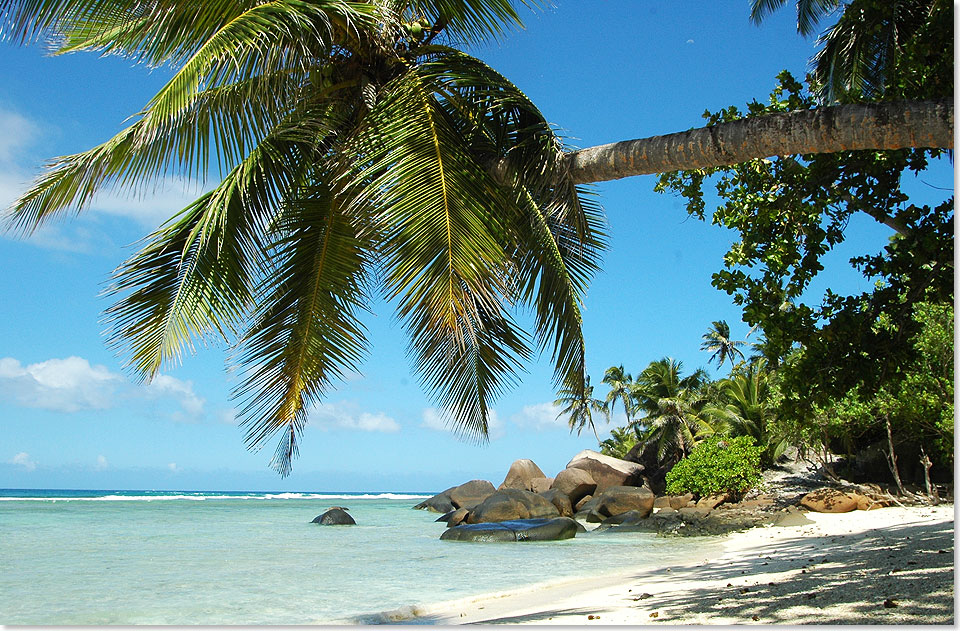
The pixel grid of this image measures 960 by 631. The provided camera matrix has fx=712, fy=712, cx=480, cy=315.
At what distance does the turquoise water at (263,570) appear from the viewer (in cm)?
799

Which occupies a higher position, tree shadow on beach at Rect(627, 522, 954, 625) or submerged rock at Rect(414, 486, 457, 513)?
tree shadow on beach at Rect(627, 522, 954, 625)

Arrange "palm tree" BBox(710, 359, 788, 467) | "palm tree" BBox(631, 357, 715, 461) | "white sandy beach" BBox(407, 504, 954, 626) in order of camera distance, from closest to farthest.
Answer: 1. "white sandy beach" BBox(407, 504, 954, 626)
2. "palm tree" BBox(710, 359, 788, 467)
3. "palm tree" BBox(631, 357, 715, 461)

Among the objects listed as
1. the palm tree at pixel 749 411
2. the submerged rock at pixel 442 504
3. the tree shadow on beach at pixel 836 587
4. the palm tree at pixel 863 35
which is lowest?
the submerged rock at pixel 442 504

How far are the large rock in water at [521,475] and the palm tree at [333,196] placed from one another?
22235 mm

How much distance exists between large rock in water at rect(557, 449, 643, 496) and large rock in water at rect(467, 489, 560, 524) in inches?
231

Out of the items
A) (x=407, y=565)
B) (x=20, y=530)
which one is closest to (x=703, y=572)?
(x=407, y=565)

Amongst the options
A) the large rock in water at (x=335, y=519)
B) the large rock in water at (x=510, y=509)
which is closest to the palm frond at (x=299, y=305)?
the large rock in water at (x=510, y=509)

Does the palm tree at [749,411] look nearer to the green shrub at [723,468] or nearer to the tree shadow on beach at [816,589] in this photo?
the green shrub at [723,468]

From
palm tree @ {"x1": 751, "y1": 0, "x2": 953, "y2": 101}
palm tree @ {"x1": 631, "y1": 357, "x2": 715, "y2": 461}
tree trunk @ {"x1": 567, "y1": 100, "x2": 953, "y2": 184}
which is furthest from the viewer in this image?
palm tree @ {"x1": 631, "y1": 357, "x2": 715, "y2": 461}

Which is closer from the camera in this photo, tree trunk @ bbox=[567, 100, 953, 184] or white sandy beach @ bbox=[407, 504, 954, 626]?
tree trunk @ bbox=[567, 100, 953, 184]

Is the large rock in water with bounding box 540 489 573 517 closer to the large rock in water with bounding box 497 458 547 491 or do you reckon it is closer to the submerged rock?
the large rock in water with bounding box 497 458 547 491

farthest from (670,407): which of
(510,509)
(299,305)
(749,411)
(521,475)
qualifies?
(299,305)

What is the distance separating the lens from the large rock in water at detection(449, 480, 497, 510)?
25.1 metres

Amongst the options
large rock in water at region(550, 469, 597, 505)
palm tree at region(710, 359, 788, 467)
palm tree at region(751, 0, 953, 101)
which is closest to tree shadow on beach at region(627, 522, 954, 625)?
palm tree at region(751, 0, 953, 101)
